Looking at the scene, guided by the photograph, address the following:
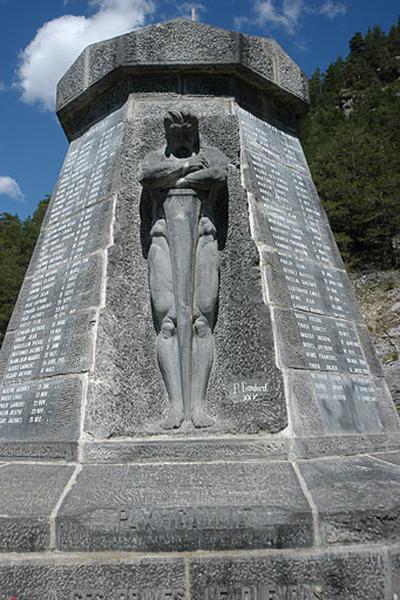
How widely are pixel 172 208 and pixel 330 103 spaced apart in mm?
67999

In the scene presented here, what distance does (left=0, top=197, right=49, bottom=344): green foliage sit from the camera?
94.3 ft

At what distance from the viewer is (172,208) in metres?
4.04

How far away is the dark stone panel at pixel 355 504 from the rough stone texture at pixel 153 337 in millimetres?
562

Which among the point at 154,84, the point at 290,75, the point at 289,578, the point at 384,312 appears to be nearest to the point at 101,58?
the point at 154,84

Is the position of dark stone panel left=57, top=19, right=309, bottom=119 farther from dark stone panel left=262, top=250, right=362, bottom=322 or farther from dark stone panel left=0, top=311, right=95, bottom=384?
dark stone panel left=0, top=311, right=95, bottom=384

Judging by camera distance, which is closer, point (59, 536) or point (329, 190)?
point (59, 536)

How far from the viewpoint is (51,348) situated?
4.02 metres

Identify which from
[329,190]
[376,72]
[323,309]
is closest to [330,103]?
[376,72]

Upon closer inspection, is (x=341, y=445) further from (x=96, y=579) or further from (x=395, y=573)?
(x=96, y=579)

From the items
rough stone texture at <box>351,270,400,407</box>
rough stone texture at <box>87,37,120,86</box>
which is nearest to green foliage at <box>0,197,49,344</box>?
rough stone texture at <box>351,270,400,407</box>

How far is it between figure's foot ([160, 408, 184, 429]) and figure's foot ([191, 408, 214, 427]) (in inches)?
3.6

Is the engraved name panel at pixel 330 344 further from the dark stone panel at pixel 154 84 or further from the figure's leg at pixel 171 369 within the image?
the dark stone panel at pixel 154 84

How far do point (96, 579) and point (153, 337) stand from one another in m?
1.92

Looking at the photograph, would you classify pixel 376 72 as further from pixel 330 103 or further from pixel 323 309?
pixel 323 309
